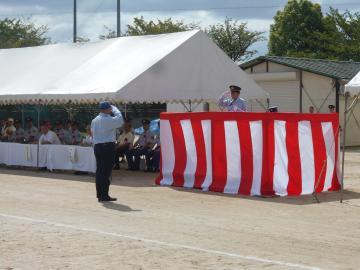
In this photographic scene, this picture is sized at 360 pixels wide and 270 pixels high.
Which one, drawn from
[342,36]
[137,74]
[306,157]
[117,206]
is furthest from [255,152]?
[342,36]

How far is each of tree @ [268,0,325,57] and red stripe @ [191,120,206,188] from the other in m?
34.7

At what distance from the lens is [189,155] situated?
573 inches

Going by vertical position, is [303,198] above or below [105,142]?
below

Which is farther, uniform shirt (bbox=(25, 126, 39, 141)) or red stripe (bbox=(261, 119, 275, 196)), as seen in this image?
uniform shirt (bbox=(25, 126, 39, 141))

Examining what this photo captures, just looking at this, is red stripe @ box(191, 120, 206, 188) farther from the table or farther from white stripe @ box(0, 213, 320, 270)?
white stripe @ box(0, 213, 320, 270)

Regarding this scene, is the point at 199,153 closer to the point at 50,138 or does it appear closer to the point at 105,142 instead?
the point at 105,142

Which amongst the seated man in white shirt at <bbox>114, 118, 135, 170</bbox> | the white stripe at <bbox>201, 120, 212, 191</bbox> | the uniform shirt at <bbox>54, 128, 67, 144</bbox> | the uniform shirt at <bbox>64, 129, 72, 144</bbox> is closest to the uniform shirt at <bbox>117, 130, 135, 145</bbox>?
the seated man in white shirt at <bbox>114, 118, 135, 170</bbox>

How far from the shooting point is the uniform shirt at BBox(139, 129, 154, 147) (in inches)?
739

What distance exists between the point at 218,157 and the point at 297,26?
37.1 m

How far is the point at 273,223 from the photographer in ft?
33.5

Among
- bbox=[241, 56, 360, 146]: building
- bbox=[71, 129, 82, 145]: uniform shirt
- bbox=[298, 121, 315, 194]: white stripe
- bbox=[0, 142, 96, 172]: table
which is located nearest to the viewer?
bbox=[298, 121, 315, 194]: white stripe

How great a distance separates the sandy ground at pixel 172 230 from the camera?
7.62 meters

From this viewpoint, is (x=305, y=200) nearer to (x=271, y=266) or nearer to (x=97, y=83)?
(x=271, y=266)

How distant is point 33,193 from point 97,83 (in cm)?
440
